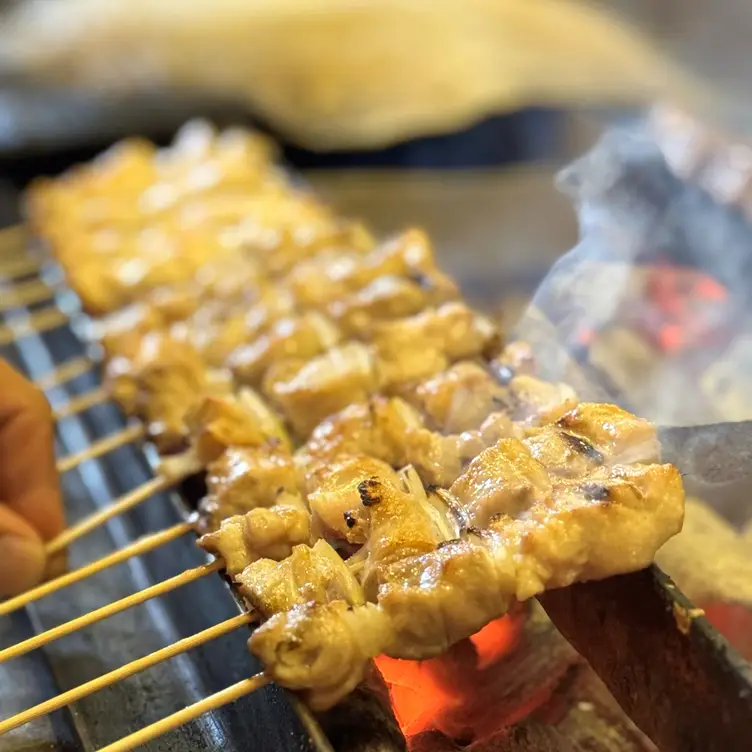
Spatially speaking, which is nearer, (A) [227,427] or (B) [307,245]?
(A) [227,427]

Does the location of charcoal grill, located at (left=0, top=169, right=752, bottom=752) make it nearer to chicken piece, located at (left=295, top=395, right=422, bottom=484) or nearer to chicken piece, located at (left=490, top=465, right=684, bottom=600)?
chicken piece, located at (left=490, top=465, right=684, bottom=600)

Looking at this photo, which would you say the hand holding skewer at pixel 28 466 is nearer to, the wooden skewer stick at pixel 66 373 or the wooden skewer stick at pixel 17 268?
the wooden skewer stick at pixel 66 373

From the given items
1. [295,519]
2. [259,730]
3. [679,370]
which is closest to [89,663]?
[259,730]

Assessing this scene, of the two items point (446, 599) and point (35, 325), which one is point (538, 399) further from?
point (35, 325)

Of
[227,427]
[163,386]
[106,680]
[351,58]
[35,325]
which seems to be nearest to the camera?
[106,680]

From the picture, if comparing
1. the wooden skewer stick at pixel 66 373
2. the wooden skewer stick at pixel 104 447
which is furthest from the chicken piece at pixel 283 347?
the wooden skewer stick at pixel 66 373

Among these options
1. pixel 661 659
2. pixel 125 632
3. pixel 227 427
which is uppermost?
pixel 227 427

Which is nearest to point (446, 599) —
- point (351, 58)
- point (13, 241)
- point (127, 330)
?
point (127, 330)
